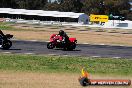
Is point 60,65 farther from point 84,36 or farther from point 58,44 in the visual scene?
point 84,36

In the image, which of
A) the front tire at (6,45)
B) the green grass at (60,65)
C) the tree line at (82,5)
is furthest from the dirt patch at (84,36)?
the tree line at (82,5)

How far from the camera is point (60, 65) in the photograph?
23000 mm

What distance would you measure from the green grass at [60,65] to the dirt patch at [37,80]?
1696mm

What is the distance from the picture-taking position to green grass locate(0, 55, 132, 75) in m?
21.2

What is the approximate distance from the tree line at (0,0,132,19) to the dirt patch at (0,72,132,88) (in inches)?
5487

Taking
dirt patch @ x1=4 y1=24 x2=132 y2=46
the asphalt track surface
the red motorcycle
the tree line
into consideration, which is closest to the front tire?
the asphalt track surface

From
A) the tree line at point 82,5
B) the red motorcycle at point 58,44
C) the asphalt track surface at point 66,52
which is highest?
the red motorcycle at point 58,44

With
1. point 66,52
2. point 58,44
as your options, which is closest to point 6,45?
point 58,44

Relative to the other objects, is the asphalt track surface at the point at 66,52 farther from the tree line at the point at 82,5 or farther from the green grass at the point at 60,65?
the tree line at the point at 82,5

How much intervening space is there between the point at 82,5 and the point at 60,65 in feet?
499

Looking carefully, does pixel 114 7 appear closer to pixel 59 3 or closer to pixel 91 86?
pixel 59 3

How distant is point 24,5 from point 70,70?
478 ft

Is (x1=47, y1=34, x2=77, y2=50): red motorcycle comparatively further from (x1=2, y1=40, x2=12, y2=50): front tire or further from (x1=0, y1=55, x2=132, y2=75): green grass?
(x1=0, y1=55, x2=132, y2=75): green grass

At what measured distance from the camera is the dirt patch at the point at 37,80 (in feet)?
51.5
